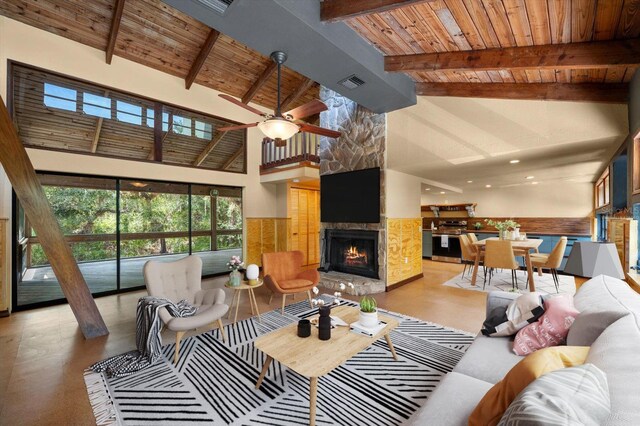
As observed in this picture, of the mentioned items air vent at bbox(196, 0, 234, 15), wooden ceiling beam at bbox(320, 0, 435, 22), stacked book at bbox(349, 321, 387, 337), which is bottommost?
stacked book at bbox(349, 321, 387, 337)

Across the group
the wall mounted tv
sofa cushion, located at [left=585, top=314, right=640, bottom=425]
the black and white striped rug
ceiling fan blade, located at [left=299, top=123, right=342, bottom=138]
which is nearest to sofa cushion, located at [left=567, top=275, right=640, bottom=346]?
sofa cushion, located at [left=585, top=314, right=640, bottom=425]

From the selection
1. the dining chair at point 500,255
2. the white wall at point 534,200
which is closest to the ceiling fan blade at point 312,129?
the dining chair at point 500,255

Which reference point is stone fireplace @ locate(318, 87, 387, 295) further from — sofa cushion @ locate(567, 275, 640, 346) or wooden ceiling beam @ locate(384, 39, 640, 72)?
sofa cushion @ locate(567, 275, 640, 346)

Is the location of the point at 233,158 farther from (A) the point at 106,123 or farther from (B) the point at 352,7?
(B) the point at 352,7

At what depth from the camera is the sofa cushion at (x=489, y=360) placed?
5.33 feet

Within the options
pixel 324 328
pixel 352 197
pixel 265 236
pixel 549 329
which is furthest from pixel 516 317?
pixel 265 236

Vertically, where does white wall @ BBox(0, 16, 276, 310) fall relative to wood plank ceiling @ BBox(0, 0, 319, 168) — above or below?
below

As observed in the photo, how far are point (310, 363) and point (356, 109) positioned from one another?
15.3ft

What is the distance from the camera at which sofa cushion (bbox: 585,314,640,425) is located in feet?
2.58

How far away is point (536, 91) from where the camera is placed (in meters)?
3.25

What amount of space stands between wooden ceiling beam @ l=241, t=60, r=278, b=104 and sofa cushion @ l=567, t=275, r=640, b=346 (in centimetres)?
591

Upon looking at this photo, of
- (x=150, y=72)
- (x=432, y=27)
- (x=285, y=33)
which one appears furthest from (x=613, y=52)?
(x=150, y=72)

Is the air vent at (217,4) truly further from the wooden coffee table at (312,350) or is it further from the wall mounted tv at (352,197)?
the wall mounted tv at (352,197)

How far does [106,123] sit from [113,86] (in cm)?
68
